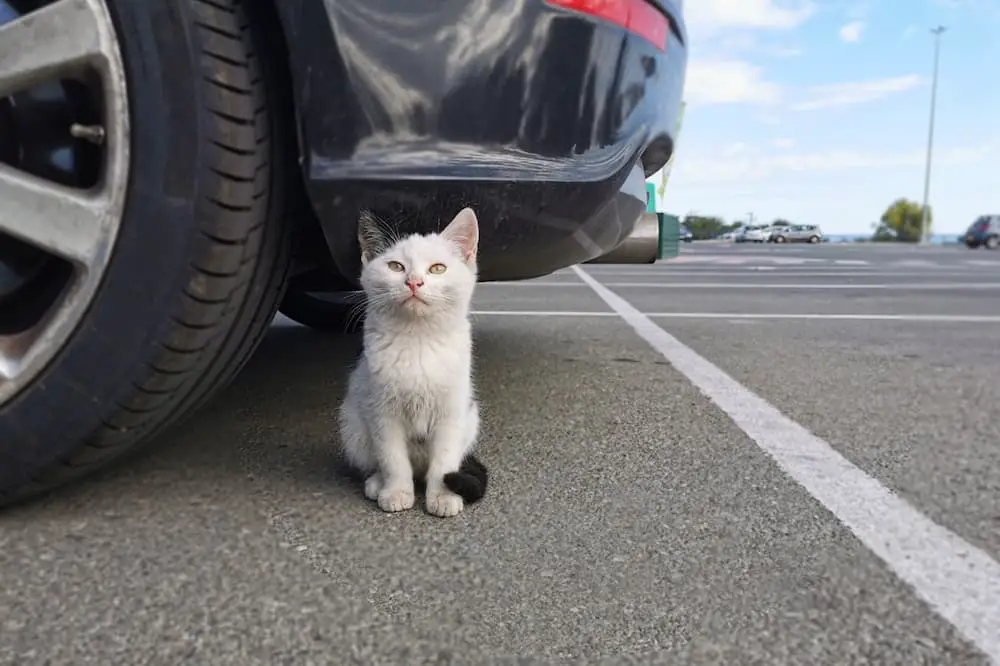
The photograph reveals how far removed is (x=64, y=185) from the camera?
169 centimetres

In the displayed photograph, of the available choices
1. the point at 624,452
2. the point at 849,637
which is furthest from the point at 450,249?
the point at 849,637

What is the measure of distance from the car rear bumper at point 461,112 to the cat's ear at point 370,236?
0.02m

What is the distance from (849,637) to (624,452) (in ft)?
3.24

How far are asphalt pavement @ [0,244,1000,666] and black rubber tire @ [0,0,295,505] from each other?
0.71 ft

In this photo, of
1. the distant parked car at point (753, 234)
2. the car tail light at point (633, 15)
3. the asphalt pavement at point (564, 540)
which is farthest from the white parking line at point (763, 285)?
the distant parked car at point (753, 234)

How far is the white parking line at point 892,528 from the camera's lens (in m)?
1.36

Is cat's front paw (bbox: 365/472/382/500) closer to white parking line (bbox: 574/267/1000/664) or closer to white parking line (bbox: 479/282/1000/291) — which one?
white parking line (bbox: 574/267/1000/664)

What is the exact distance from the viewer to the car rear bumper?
5.45ft

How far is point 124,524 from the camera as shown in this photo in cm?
170

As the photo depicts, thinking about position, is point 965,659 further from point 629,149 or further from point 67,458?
point 67,458

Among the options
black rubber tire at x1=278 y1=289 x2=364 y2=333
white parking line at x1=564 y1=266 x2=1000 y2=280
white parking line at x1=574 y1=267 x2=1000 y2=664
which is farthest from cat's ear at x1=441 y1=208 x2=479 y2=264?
white parking line at x1=564 y1=266 x2=1000 y2=280

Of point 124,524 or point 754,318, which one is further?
point 754,318

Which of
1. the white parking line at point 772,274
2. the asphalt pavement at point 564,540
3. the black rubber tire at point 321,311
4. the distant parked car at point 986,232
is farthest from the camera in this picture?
the distant parked car at point 986,232

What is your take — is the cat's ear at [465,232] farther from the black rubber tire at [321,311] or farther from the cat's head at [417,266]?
the black rubber tire at [321,311]
